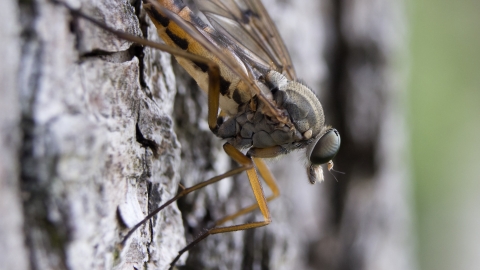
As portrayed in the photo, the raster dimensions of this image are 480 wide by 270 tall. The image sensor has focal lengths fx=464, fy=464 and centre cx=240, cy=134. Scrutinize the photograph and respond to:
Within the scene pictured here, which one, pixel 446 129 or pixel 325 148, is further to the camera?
pixel 446 129

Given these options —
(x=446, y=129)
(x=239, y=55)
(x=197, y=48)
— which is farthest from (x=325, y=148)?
(x=446, y=129)

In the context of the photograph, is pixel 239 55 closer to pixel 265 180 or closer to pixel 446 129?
pixel 265 180

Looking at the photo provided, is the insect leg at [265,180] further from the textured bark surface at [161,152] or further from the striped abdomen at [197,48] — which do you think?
the striped abdomen at [197,48]

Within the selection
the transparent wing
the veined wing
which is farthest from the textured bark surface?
the transparent wing

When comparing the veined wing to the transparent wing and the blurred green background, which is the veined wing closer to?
the transparent wing

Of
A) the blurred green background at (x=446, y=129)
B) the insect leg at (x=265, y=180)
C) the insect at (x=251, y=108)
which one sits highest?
the insect at (x=251, y=108)

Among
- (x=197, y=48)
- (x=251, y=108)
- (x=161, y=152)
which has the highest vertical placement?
(x=197, y=48)

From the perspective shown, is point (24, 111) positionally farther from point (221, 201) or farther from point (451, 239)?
point (451, 239)

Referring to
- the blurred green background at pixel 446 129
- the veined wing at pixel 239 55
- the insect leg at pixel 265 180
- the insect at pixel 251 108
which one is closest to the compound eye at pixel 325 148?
the insect at pixel 251 108

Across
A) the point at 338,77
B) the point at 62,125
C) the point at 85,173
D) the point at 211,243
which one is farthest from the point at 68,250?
the point at 338,77
